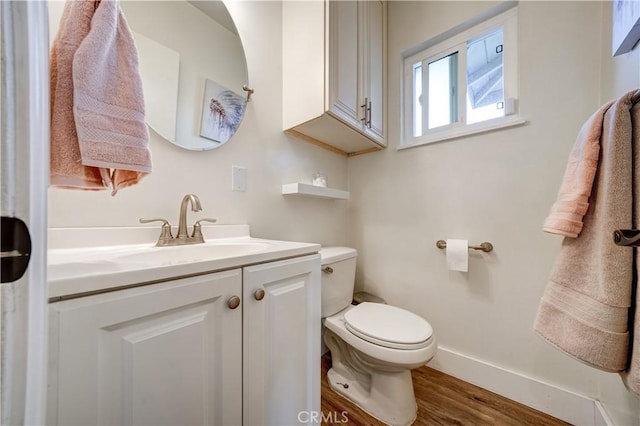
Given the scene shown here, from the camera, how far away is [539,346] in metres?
1.11

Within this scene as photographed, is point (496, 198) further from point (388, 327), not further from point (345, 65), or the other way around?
point (345, 65)

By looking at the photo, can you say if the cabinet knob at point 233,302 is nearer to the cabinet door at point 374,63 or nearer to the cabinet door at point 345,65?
the cabinet door at point 345,65

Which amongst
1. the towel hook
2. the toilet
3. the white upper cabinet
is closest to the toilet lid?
the toilet

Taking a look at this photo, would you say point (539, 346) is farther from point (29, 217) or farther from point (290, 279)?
point (29, 217)

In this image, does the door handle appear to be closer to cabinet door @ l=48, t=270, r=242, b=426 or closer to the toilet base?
cabinet door @ l=48, t=270, r=242, b=426

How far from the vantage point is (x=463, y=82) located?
4.55 feet

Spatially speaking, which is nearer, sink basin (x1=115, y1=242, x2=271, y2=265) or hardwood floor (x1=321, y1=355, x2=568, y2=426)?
sink basin (x1=115, y1=242, x2=271, y2=265)

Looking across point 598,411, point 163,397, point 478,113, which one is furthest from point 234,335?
point 478,113

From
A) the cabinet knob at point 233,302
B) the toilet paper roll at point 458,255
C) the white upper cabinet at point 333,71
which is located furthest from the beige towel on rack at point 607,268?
the white upper cabinet at point 333,71

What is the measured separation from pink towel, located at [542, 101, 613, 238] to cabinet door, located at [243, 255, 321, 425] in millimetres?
710

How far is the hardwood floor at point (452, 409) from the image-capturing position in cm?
104

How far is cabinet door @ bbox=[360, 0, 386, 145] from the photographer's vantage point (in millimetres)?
1371

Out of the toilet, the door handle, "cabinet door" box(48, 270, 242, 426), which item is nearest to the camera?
the door handle

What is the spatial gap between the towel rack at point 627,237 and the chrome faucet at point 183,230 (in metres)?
1.13
